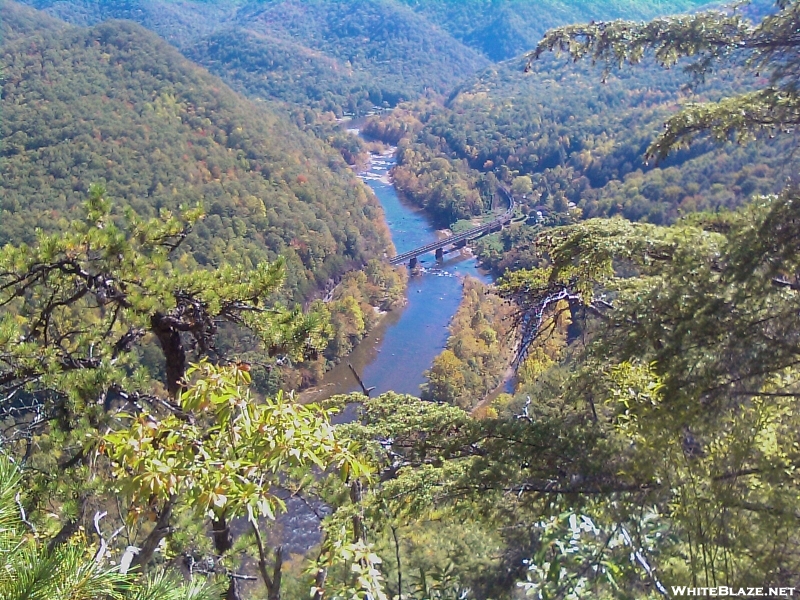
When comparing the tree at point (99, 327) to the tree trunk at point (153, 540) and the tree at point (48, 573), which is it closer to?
the tree trunk at point (153, 540)

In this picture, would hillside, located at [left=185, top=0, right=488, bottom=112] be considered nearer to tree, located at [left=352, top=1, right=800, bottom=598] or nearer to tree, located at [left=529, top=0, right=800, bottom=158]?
tree, located at [left=529, top=0, right=800, bottom=158]

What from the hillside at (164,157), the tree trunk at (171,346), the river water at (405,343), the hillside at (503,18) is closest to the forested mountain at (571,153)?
the river water at (405,343)

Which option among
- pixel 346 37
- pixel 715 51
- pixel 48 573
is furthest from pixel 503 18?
pixel 48 573

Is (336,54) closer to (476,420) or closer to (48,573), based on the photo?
(476,420)

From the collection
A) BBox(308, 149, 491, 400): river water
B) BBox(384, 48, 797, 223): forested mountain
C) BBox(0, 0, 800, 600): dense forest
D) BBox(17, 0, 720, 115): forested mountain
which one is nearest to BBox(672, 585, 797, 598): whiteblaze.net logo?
BBox(0, 0, 800, 600): dense forest

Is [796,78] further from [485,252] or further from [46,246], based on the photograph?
[485,252]

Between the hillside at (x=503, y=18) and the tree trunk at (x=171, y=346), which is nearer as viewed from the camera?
the tree trunk at (x=171, y=346)
